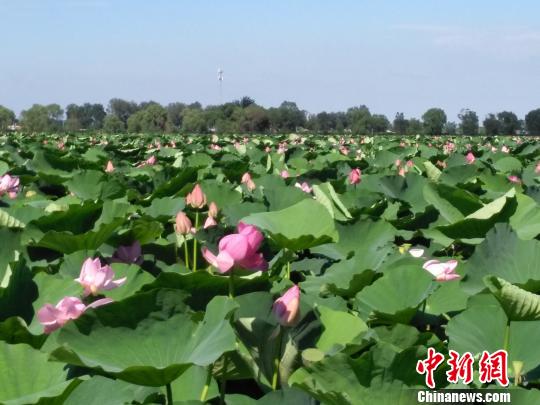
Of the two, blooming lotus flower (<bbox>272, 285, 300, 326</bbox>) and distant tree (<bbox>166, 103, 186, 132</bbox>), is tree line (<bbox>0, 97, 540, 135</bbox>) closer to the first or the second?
distant tree (<bbox>166, 103, 186, 132</bbox>)

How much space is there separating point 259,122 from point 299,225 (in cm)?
4216

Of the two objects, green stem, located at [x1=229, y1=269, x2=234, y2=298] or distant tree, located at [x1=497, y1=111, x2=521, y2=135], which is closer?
green stem, located at [x1=229, y1=269, x2=234, y2=298]

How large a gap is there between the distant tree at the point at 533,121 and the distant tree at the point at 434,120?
1072 centimetres

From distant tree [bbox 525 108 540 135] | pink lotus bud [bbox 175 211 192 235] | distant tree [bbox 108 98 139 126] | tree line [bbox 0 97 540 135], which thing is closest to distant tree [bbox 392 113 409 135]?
tree line [bbox 0 97 540 135]

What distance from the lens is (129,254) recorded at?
1.81 metres

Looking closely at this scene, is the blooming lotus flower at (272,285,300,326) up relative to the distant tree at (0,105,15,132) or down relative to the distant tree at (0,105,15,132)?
up

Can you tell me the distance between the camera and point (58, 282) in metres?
1.41

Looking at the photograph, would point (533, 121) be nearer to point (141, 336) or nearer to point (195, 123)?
point (195, 123)

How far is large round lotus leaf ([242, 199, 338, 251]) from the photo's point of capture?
165 centimetres

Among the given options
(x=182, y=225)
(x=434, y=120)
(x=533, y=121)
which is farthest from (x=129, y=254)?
(x=533, y=121)

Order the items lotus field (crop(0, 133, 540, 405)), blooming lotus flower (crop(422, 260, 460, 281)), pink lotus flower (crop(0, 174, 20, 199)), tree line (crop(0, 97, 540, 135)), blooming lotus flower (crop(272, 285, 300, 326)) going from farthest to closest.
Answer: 1. tree line (crop(0, 97, 540, 135))
2. pink lotus flower (crop(0, 174, 20, 199))
3. blooming lotus flower (crop(422, 260, 460, 281))
4. blooming lotus flower (crop(272, 285, 300, 326))
5. lotus field (crop(0, 133, 540, 405))

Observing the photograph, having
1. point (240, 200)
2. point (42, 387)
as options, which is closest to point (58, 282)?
point (42, 387)

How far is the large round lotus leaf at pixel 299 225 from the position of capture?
1.65 meters

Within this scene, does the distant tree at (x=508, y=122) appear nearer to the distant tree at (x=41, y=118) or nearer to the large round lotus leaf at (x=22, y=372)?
the distant tree at (x=41, y=118)
